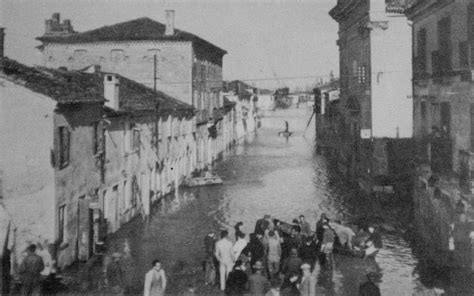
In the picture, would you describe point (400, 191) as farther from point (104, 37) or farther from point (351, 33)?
point (104, 37)

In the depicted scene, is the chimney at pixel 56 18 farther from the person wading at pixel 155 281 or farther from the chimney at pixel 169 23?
the person wading at pixel 155 281

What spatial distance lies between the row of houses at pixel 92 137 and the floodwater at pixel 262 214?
1821mm

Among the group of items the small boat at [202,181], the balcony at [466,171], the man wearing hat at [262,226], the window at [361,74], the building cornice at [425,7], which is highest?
the building cornice at [425,7]

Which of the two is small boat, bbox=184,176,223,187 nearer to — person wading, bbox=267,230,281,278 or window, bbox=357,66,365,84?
window, bbox=357,66,365,84

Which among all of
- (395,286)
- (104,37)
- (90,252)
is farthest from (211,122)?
(395,286)

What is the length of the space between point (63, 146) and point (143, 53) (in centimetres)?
2924

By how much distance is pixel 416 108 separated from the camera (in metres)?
25.5

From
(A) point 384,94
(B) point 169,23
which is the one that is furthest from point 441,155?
(B) point 169,23

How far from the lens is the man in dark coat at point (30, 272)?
44.4ft

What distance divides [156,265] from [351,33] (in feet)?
108

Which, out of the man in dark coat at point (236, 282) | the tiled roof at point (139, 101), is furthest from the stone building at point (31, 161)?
the tiled roof at point (139, 101)

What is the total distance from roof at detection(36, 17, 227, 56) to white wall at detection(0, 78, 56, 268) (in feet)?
97.5

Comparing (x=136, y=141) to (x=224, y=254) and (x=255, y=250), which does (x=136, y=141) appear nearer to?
(x=255, y=250)

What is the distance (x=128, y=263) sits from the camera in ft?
63.0
